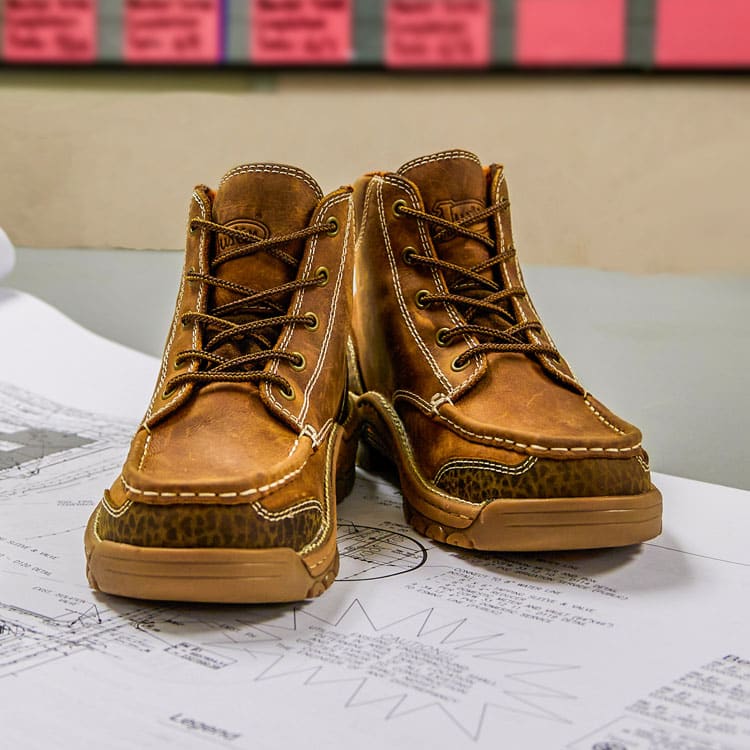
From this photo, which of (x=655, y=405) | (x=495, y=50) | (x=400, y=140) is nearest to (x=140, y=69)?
(x=400, y=140)

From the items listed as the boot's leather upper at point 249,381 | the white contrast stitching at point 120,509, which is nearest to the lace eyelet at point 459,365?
the boot's leather upper at point 249,381

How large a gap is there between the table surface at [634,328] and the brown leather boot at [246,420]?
1.51 ft

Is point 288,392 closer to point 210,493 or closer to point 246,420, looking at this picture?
point 246,420

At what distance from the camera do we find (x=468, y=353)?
927 mm

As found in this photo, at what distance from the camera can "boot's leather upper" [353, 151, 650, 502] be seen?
83 centimetres

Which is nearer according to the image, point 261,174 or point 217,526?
Answer: point 217,526

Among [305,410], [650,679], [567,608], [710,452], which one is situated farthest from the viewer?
[710,452]

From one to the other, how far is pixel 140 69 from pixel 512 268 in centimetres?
175

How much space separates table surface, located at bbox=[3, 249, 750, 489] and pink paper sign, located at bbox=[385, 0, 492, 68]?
1.65ft

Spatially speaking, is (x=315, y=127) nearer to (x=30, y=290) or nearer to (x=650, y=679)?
(x=30, y=290)

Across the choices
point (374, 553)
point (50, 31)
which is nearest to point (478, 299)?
point (374, 553)

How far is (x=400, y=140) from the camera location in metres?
2.49

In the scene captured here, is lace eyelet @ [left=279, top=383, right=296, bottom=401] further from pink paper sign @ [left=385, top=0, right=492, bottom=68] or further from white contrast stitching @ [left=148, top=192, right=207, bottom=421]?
pink paper sign @ [left=385, top=0, right=492, bottom=68]

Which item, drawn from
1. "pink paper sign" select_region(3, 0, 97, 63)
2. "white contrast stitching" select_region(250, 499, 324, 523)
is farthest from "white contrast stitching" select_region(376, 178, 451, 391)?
→ "pink paper sign" select_region(3, 0, 97, 63)
